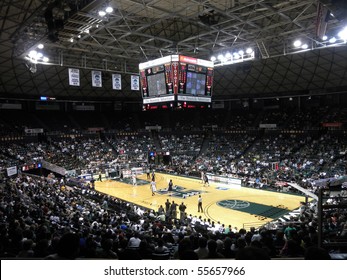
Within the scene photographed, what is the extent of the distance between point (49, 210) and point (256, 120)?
3932 cm

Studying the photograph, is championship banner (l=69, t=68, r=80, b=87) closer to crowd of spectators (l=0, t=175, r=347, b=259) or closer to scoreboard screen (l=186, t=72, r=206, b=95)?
crowd of spectators (l=0, t=175, r=347, b=259)

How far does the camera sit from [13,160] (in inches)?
1282

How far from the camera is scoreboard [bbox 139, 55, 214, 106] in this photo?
68.3 ft

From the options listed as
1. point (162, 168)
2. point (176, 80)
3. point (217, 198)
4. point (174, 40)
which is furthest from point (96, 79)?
point (162, 168)

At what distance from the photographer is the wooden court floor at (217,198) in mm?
19953

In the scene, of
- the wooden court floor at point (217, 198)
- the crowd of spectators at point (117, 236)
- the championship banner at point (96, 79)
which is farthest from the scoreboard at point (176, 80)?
the crowd of spectators at point (117, 236)

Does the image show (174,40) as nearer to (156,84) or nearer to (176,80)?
(156,84)

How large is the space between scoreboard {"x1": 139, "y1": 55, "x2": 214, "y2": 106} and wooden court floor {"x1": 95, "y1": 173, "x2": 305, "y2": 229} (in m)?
8.23

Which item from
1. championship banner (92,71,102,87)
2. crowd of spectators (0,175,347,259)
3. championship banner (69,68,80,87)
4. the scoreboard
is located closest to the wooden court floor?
crowd of spectators (0,175,347,259)

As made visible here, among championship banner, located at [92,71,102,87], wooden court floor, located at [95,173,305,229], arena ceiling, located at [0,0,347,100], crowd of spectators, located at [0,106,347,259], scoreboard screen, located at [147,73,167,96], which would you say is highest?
arena ceiling, located at [0,0,347,100]

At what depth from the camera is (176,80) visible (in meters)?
20.8

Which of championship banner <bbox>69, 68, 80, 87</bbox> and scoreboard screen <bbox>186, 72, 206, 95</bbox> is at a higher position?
championship banner <bbox>69, 68, 80, 87</bbox>

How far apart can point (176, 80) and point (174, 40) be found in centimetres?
1101

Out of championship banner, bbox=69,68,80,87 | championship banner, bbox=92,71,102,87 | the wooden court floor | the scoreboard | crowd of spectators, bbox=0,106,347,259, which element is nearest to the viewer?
crowd of spectators, bbox=0,106,347,259
